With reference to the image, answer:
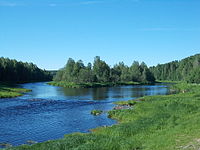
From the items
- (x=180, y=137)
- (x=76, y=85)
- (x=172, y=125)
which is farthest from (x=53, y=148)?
(x=76, y=85)

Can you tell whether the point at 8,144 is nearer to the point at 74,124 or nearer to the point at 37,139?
the point at 37,139

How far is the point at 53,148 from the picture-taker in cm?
2142

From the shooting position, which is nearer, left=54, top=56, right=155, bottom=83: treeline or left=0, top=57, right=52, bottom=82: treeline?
left=0, top=57, right=52, bottom=82: treeline

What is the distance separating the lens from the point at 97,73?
171 metres

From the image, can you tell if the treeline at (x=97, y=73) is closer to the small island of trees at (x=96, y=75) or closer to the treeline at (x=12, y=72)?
the small island of trees at (x=96, y=75)

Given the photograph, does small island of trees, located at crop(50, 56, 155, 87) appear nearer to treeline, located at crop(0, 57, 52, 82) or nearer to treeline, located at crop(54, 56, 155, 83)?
treeline, located at crop(54, 56, 155, 83)

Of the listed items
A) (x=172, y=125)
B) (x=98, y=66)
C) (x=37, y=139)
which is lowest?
(x=37, y=139)

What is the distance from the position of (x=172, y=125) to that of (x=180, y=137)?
6.83 meters

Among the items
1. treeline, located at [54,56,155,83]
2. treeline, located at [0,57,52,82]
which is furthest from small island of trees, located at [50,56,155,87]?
treeline, located at [0,57,52,82]

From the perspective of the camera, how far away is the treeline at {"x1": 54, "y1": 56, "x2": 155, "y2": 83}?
153 m

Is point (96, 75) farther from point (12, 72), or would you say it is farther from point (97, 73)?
point (12, 72)

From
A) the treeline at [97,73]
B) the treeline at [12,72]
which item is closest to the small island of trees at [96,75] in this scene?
the treeline at [97,73]

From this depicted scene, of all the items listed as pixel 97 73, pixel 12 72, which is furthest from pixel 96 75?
pixel 12 72

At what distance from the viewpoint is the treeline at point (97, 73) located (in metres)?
153
